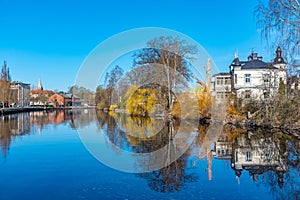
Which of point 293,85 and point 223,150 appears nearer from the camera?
point 223,150

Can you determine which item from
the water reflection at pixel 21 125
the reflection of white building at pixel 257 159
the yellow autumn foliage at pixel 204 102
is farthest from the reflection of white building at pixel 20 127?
the yellow autumn foliage at pixel 204 102

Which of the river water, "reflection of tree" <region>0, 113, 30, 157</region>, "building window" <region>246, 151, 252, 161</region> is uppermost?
"reflection of tree" <region>0, 113, 30, 157</region>

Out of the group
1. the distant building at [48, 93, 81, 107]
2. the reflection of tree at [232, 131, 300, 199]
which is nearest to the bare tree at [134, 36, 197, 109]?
the reflection of tree at [232, 131, 300, 199]

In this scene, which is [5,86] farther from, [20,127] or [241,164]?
[241,164]

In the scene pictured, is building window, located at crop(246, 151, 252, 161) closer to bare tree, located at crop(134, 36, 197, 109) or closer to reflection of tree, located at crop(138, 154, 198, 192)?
reflection of tree, located at crop(138, 154, 198, 192)

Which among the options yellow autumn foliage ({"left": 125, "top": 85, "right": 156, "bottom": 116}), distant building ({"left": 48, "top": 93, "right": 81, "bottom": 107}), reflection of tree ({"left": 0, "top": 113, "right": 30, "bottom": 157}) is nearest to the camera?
reflection of tree ({"left": 0, "top": 113, "right": 30, "bottom": 157})

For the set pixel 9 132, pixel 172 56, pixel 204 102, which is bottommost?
pixel 9 132

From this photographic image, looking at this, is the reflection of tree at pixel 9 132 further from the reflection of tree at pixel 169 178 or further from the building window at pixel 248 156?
the building window at pixel 248 156

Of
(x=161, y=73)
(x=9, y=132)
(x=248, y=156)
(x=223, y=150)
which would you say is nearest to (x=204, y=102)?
(x=161, y=73)

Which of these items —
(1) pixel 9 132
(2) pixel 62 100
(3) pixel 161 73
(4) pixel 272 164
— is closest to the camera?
(4) pixel 272 164

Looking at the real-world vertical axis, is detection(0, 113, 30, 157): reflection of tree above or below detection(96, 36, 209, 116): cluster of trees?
below

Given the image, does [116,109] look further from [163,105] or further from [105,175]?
[105,175]

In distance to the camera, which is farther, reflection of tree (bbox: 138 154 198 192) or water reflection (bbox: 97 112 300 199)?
water reflection (bbox: 97 112 300 199)

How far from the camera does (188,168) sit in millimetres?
6602
